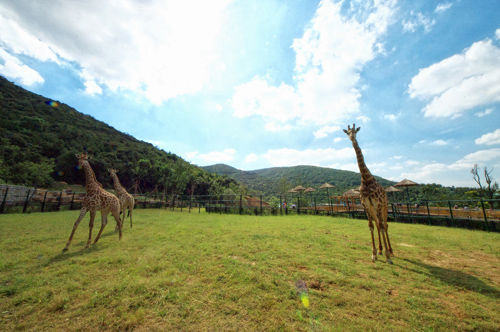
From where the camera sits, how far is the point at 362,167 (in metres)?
5.26

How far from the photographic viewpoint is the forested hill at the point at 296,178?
6301 centimetres

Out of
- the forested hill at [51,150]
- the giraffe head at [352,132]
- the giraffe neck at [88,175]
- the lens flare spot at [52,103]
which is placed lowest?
the giraffe neck at [88,175]

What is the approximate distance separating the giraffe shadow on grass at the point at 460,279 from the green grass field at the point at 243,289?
0.02 metres

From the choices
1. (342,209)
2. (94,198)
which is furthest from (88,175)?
(342,209)

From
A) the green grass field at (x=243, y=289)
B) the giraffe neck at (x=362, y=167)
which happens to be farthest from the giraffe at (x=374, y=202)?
the green grass field at (x=243, y=289)

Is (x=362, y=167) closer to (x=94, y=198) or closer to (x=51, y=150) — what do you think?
(x=94, y=198)

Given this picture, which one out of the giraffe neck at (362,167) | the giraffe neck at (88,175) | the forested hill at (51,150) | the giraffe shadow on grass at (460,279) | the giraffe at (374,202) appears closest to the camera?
the giraffe shadow on grass at (460,279)

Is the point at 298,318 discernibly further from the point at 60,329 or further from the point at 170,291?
the point at 60,329

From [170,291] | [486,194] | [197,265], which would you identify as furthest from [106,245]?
[486,194]

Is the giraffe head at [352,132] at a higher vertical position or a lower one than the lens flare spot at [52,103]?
lower

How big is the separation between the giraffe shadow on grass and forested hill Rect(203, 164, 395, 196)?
38950mm

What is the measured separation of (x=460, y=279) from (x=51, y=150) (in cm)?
4634

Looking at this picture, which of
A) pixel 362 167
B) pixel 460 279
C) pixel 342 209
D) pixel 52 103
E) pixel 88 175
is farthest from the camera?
pixel 52 103

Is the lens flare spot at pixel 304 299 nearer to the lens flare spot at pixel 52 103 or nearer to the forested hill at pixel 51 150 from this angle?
the forested hill at pixel 51 150
